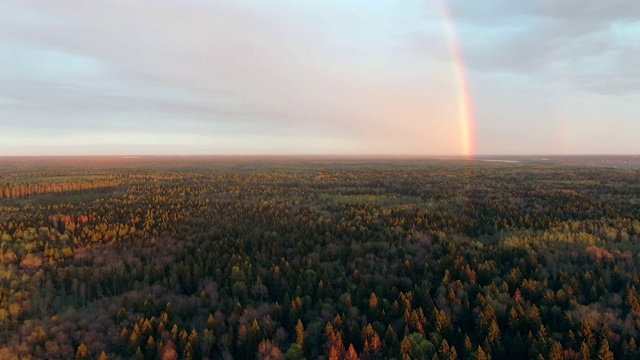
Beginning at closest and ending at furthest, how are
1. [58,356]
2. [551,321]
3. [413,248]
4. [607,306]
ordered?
[58,356], [551,321], [607,306], [413,248]

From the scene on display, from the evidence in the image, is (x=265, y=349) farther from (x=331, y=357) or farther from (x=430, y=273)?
(x=430, y=273)

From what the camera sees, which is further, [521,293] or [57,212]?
[57,212]

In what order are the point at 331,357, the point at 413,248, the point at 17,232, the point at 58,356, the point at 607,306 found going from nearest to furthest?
1. the point at 331,357
2. the point at 58,356
3. the point at 607,306
4. the point at 413,248
5. the point at 17,232

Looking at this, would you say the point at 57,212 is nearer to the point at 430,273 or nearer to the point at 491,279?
the point at 430,273

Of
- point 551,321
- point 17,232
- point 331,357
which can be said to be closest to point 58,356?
point 331,357

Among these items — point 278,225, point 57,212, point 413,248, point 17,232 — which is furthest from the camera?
point 57,212

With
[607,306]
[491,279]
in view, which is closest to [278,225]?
[491,279]
